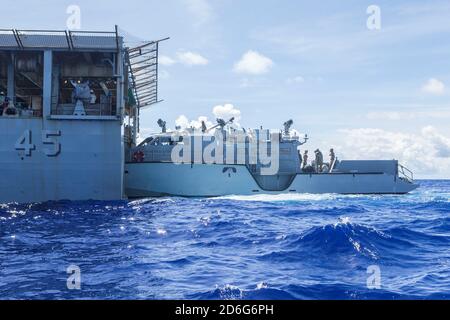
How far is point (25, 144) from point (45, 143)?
3.87 feet

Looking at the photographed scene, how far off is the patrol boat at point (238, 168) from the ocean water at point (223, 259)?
48.8 ft

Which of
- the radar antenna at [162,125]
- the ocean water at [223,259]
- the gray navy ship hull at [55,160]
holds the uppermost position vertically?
the radar antenna at [162,125]

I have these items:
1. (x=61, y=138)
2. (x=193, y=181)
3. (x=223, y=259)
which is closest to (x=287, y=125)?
(x=193, y=181)

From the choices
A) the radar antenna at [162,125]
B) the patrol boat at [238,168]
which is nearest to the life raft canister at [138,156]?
the patrol boat at [238,168]

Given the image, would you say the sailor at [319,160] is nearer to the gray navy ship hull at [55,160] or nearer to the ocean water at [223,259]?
the gray navy ship hull at [55,160]

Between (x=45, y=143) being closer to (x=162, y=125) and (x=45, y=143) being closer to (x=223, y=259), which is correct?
(x=162, y=125)

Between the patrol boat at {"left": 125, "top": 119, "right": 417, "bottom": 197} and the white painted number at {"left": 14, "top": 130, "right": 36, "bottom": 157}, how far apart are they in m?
7.63

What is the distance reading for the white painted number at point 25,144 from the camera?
88.4ft

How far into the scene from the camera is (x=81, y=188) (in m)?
27.4

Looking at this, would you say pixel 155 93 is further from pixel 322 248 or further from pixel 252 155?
pixel 322 248

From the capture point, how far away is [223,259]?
10141 mm

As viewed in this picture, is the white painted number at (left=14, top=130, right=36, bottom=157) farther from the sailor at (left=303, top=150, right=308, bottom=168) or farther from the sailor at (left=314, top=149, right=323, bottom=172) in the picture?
the sailor at (left=314, top=149, right=323, bottom=172)

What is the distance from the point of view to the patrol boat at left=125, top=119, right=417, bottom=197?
32781 millimetres

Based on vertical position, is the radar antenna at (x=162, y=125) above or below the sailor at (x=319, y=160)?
above
